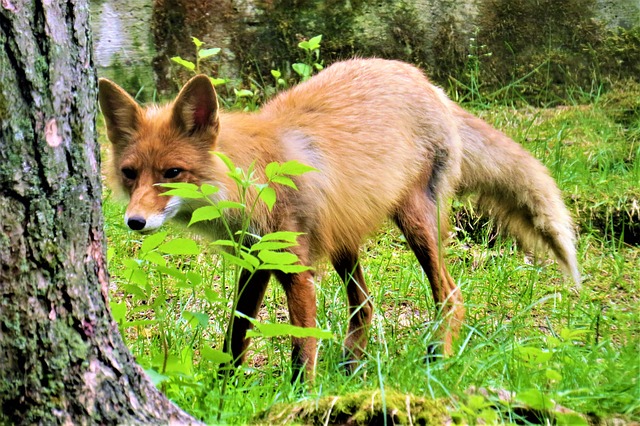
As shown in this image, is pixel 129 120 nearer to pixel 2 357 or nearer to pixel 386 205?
pixel 386 205

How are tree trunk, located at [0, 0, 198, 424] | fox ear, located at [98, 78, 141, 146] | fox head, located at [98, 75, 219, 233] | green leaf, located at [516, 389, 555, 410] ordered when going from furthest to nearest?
1. fox ear, located at [98, 78, 141, 146]
2. fox head, located at [98, 75, 219, 233]
3. green leaf, located at [516, 389, 555, 410]
4. tree trunk, located at [0, 0, 198, 424]

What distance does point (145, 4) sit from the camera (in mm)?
7094

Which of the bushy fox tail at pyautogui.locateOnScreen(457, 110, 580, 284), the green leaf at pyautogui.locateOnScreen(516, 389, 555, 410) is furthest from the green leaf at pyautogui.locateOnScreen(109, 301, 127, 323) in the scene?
the bushy fox tail at pyautogui.locateOnScreen(457, 110, 580, 284)

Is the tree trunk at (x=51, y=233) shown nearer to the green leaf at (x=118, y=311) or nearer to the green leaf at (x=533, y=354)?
the green leaf at (x=118, y=311)

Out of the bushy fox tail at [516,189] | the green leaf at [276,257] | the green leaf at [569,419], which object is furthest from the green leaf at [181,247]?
the bushy fox tail at [516,189]

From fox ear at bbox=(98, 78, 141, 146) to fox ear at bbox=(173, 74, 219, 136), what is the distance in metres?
0.22

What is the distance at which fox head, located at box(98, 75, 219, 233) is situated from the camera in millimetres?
3791

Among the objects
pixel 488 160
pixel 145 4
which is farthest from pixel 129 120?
pixel 145 4

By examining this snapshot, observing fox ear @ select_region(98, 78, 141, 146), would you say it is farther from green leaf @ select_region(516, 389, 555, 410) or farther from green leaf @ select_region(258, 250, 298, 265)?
green leaf @ select_region(516, 389, 555, 410)

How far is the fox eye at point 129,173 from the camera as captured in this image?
152 inches

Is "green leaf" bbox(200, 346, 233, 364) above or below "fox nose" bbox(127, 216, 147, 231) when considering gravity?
below

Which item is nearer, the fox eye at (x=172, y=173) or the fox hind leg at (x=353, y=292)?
the fox eye at (x=172, y=173)

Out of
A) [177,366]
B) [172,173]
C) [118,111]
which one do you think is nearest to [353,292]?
[172,173]

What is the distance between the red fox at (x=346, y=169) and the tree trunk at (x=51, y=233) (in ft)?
4.32
